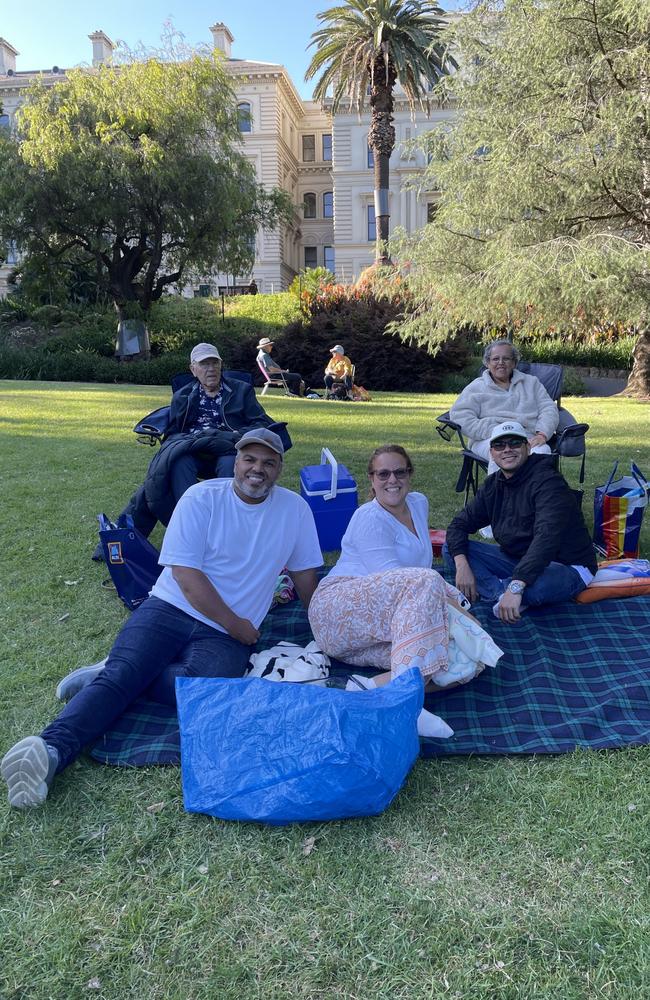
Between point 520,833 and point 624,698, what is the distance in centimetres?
94

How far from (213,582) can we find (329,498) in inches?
70.7

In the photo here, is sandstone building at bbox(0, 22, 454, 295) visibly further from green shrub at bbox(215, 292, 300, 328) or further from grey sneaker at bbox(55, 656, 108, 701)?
grey sneaker at bbox(55, 656, 108, 701)

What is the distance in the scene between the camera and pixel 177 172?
64.4 feet

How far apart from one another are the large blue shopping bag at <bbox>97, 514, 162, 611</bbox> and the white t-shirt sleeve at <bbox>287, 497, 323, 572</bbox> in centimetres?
108

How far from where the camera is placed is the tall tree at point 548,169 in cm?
1144

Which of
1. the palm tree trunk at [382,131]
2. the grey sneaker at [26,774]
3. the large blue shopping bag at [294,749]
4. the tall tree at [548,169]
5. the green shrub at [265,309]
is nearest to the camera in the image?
the large blue shopping bag at [294,749]

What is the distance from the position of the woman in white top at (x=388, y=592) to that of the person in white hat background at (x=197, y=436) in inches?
60.1

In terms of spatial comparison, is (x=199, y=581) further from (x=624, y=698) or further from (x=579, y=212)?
(x=579, y=212)

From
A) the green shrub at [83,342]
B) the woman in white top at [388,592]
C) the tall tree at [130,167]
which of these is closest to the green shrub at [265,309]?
the tall tree at [130,167]

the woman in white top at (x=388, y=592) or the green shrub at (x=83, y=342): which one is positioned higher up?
the green shrub at (x=83, y=342)

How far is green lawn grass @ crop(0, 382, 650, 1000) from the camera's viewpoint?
173 centimetres

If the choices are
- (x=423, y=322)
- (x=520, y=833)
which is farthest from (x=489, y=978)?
(x=423, y=322)

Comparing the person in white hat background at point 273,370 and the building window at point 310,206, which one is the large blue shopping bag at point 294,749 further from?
the building window at point 310,206

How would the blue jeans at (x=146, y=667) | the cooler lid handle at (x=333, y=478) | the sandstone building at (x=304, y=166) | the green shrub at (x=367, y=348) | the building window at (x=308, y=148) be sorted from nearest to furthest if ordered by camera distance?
the blue jeans at (x=146, y=667), the cooler lid handle at (x=333, y=478), the green shrub at (x=367, y=348), the sandstone building at (x=304, y=166), the building window at (x=308, y=148)
